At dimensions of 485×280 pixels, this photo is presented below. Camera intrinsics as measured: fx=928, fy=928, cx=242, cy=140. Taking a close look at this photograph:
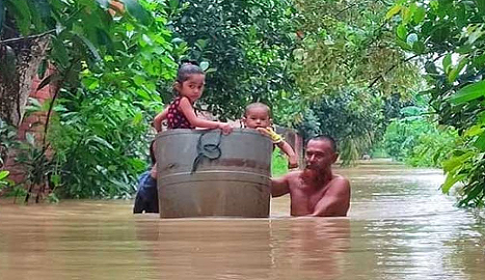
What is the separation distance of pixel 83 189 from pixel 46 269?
629 centimetres

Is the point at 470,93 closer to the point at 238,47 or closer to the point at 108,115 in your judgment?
the point at 108,115

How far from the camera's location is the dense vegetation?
12.2 feet

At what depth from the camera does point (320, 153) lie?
5.80 metres

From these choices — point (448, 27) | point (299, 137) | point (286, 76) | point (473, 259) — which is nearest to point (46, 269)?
point (473, 259)

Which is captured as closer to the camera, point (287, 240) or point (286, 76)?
point (287, 240)

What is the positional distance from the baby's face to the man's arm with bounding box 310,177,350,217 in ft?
1.94

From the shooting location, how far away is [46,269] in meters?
2.49

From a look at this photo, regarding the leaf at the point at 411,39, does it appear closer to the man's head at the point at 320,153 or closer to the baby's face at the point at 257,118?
the man's head at the point at 320,153

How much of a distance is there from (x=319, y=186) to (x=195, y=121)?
920 millimetres

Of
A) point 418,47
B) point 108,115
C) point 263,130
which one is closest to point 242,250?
point 418,47

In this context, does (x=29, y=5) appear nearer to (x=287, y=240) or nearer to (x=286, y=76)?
(x=287, y=240)

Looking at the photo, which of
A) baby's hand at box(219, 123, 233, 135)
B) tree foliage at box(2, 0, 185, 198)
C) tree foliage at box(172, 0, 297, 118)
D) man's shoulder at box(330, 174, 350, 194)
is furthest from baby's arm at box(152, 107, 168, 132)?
tree foliage at box(172, 0, 297, 118)

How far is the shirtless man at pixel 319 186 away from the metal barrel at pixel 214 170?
0.38 metres

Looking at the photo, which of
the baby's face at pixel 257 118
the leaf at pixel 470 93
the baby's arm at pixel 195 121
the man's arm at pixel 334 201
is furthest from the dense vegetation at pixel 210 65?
the baby's face at pixel 257 118
